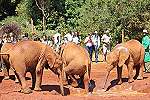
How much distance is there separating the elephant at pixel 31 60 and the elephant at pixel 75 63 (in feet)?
3.19

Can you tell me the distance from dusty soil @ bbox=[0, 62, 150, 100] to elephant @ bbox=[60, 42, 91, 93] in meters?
0.51

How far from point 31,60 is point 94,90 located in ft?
11.8

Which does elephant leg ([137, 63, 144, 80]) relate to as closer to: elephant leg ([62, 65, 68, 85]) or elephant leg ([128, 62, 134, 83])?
elephant leg ([128, 62, 134, 83])

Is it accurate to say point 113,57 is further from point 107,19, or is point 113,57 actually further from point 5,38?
point 107,19

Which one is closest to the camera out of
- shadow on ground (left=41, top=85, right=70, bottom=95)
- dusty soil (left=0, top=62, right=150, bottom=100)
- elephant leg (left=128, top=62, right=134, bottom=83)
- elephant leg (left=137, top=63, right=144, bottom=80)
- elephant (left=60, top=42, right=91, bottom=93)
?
dusty soil (left=0, top=62, right=150, bottom=100)

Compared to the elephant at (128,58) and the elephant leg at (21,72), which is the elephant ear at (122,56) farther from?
the elephant leg at (21,72)

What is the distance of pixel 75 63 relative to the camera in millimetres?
18359

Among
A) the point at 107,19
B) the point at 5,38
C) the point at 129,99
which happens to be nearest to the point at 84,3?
the point at 107,19

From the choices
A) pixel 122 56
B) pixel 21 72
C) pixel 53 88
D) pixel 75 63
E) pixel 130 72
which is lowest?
pixel 53 88

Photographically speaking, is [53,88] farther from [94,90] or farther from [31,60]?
[94,90]

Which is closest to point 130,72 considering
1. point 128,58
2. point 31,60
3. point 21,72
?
point 128,58

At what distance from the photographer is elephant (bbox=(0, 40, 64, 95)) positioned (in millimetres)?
16594

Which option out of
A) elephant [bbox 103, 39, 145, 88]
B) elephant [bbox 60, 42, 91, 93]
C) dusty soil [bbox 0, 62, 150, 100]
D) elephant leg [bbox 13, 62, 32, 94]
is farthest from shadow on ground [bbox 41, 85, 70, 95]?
elephant [bbox 103, 39, 145, 88]

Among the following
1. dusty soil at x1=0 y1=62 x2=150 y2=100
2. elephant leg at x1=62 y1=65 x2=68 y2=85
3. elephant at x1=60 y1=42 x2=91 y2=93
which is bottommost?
dusty soil at x1=0 y1=62 x2=150 y2=100
